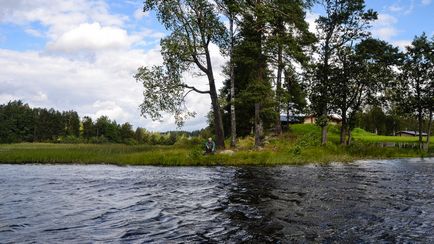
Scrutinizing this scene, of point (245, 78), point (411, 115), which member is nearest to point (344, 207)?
point (245, 78)

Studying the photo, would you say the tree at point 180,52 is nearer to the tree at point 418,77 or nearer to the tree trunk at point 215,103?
the tree trunk at point 215,103

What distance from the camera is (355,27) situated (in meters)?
45.8

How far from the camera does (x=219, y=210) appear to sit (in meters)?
12.1

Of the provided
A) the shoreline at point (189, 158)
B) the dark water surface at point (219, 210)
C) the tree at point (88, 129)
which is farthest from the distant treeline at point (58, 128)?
the dark water surface at point (219, 210)

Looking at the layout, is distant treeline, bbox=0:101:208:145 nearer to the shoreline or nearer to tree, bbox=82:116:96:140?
tree, bbox=82:116:96:140

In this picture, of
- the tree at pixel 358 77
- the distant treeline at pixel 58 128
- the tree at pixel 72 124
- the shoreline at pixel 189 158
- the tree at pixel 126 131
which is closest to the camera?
the shoreline at pixel 189 158

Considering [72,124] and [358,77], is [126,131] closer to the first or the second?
[72,124]

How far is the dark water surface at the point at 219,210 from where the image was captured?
355 inches

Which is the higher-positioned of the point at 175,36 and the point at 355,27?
the point at 355,27

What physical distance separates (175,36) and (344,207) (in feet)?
94.4

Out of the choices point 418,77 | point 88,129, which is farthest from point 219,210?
point 88,129

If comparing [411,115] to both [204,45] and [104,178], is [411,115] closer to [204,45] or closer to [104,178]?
[204,45]

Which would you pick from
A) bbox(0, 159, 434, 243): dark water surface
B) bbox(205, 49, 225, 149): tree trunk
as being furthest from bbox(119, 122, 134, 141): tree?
bbox(0, 159, 434, 243): dark water surface

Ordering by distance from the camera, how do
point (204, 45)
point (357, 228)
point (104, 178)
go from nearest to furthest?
1. point (357, 228)
2. point (104, 178)
3. point (204, 45)
